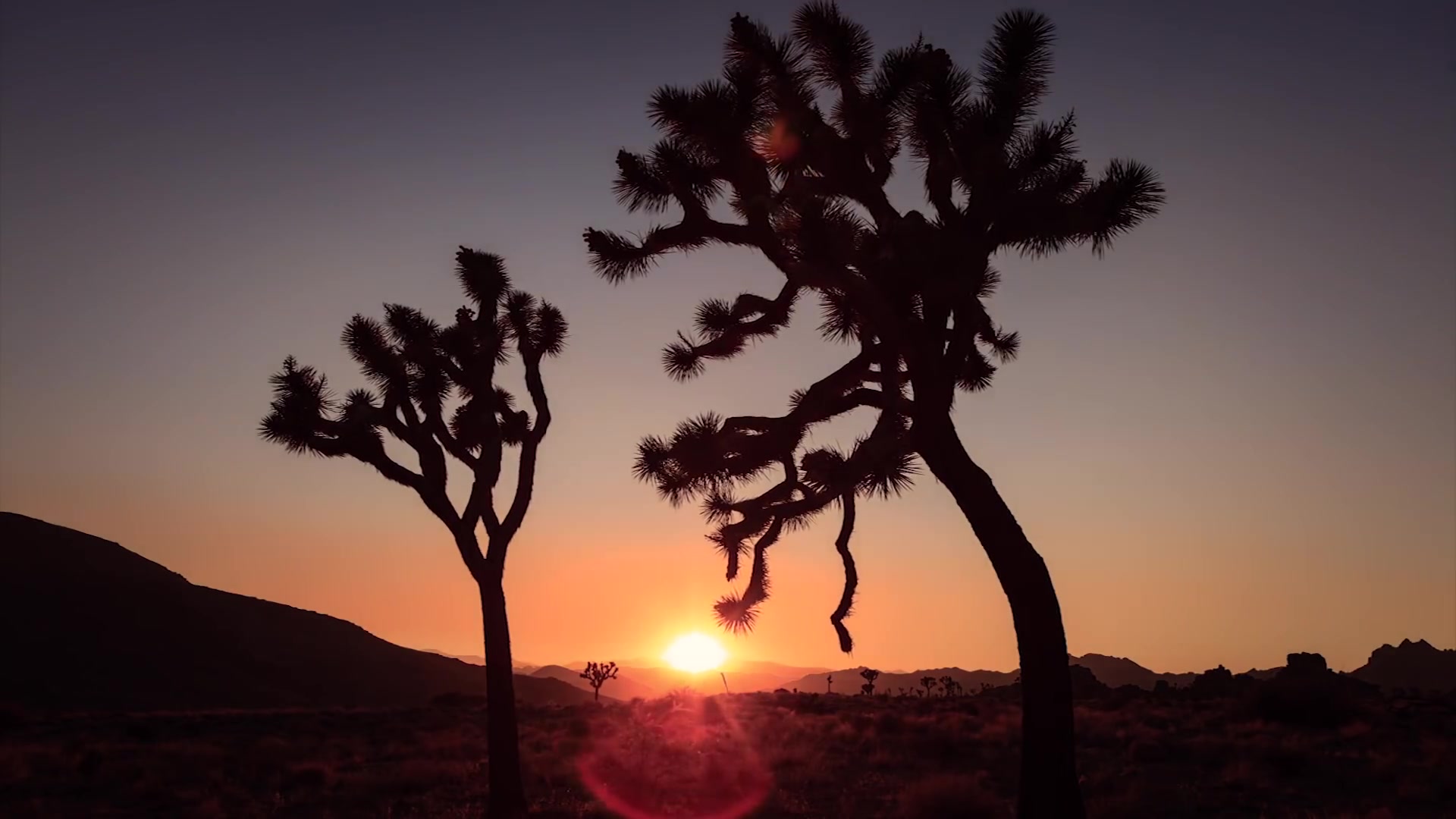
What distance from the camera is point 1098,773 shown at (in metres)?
15.4

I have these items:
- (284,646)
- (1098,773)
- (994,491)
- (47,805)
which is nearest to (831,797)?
(1098,773)

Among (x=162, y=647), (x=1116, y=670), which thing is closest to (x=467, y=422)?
(x=162, y=647)

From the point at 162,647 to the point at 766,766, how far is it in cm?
6004

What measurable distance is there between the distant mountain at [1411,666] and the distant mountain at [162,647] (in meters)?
78.0

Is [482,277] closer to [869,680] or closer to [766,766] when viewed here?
[766,766]

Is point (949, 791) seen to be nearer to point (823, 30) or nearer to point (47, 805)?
point (823, 30)

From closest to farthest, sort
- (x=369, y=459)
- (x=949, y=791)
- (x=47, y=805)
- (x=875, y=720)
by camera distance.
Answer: (x=949, y=791), (x=369, y=459), (x=47, y=805), (x=875, y=720)

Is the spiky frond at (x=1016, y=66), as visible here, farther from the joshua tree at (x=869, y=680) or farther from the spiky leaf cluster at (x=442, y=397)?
the joshua tree at (x=869, y=680)

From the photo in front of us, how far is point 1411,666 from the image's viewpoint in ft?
305

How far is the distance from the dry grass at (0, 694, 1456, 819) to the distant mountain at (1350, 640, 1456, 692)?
8005 centimetres

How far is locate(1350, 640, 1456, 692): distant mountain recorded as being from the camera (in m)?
88.0

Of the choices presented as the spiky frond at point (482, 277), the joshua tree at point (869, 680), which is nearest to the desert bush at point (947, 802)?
the spiky frond at point (482, 277)

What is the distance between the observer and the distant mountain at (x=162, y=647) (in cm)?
5538

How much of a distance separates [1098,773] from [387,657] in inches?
3248
